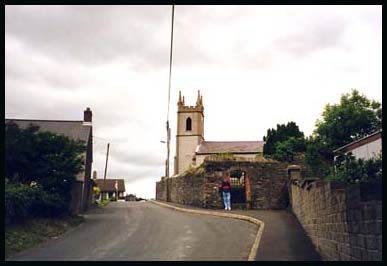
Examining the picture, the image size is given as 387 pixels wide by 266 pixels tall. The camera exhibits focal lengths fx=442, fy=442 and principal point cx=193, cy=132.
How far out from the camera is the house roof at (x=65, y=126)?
97.7ft

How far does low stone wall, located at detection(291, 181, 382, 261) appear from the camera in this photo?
19.0 ft

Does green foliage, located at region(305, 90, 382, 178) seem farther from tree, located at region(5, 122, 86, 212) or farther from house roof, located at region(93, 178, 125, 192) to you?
house roof, located at region(93, 178, 125, 192)

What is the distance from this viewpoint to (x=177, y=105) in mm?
70812

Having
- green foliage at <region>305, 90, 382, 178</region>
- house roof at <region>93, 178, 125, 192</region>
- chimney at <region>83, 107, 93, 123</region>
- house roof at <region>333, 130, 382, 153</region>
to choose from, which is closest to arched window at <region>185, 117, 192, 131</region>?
house roof at <region>93, 178, 125, 192</region>

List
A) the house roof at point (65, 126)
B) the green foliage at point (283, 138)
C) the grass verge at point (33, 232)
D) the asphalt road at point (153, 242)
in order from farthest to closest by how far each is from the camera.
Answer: the green foliage at point (283, 138) → the house roof at point (65, 126) → the grass verge at point (33, 232) → the asphalt road at point (153, 242)

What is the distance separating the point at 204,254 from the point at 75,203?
14582mm

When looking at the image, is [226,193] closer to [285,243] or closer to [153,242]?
[153,242]

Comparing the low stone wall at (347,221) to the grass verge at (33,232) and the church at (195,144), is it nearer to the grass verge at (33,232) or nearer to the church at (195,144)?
the grass verge at (33,232)

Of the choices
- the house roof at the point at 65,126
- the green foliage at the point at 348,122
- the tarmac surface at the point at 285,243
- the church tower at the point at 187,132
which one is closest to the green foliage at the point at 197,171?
the house roof at the point at 65,126

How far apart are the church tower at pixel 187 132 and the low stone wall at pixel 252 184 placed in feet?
124

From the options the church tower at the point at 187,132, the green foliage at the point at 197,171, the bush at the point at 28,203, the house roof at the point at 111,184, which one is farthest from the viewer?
the house roof at the point at 111,184

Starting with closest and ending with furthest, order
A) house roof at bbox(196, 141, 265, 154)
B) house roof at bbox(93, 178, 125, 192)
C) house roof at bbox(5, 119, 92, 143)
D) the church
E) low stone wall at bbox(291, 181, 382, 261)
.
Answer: low stone wall at bbox(291, 181, 382, 261) < house roof at bbox(5, 119, 92, 143) < house roof at bbox(196, 141, 265, 154) < the church < house roof at bbox(93, 178, 125, 192)

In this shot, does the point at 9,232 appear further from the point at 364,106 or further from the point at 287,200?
the point at 364,106

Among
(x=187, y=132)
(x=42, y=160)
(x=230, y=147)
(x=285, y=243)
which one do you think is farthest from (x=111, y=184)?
(x=285, y=243)
